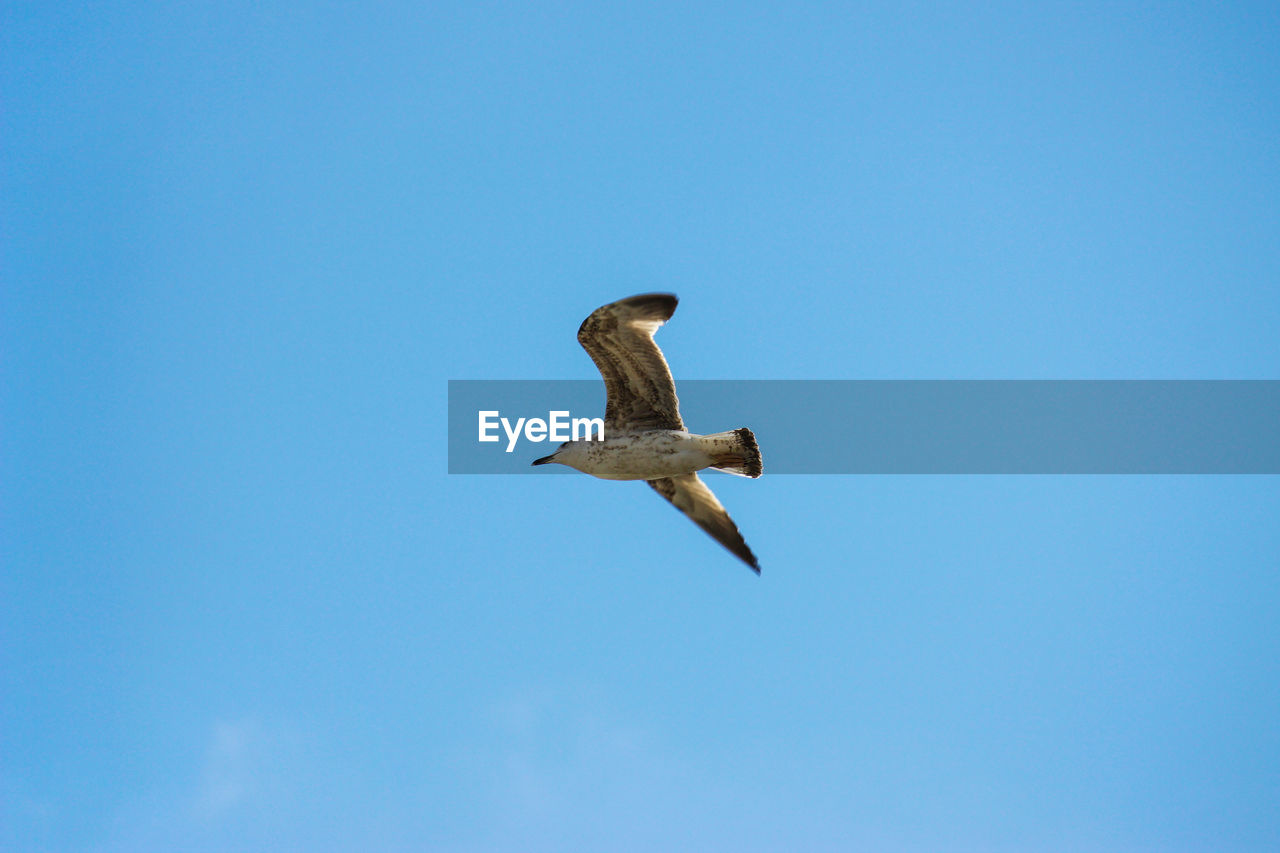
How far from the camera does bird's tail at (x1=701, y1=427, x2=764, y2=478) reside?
625 inches

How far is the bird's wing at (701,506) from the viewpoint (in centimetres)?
1722

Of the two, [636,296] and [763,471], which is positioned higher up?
[636,296]

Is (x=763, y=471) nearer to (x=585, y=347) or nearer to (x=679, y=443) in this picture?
(x=679, y=443)

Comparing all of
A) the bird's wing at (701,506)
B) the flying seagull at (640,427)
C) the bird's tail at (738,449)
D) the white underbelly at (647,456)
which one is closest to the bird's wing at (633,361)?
the flying seagull at (640,427)

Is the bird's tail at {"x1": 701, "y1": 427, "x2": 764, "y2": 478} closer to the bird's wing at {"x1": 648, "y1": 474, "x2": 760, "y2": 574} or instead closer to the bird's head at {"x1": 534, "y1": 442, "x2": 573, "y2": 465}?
the bird's wing at {"x1": 648, "y1": 474, "x2": 760, "y2": 574}

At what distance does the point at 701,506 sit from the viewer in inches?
689

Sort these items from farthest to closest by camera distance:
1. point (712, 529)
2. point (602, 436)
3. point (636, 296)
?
point (712, 529), point (602, 436), point (636, 296)

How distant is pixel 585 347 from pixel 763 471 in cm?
242

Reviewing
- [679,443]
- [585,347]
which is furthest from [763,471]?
[585,347]

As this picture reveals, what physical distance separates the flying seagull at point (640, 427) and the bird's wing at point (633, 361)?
1cm

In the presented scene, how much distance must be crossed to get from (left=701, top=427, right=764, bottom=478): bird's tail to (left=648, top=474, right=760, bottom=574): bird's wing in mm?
1243

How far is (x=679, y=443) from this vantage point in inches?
628

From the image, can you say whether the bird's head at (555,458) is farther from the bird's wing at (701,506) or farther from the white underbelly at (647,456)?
the bird's wing at (701,506)

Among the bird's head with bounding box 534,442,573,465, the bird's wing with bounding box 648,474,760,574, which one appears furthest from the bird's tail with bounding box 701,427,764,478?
the bird's head with bounding box 534,442,573,465
